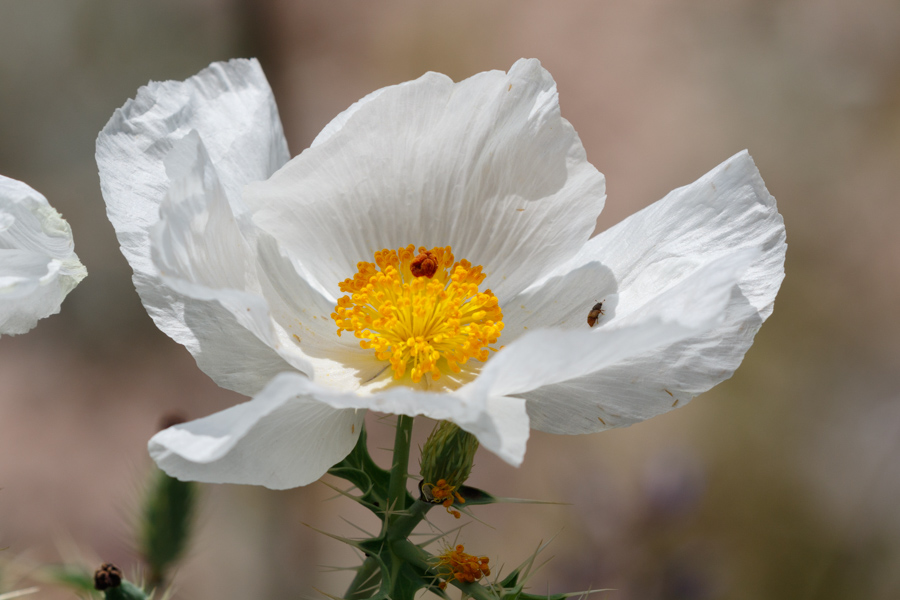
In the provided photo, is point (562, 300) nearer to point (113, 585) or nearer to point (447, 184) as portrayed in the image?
point (447, 184)

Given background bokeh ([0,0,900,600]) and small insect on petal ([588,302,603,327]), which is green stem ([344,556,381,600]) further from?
background bokeh ([0,0,900,600])

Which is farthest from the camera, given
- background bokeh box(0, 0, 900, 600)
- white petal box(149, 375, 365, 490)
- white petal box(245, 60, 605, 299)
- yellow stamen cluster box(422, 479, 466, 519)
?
→ background bokeh box(0, 0, 900, 600)

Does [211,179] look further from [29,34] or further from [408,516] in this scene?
[29,34]

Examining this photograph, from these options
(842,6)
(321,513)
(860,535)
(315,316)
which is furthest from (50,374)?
(842,6)

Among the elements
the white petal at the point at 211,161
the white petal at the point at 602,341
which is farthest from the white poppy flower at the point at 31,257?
the white petal at the point at 602,341

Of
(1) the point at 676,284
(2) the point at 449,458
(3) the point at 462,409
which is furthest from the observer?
(1) the point at 676,284

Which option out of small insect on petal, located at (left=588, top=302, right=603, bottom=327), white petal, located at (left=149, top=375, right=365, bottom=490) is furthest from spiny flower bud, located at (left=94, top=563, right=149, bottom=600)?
small insect on petal, located at (left=588, top=302, right=603, bottom=327)

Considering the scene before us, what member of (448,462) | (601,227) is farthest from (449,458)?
(601,227)
